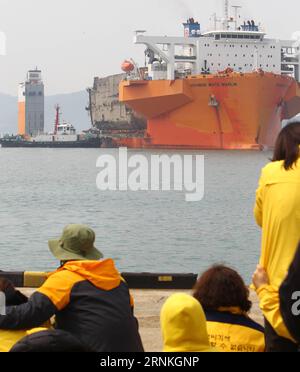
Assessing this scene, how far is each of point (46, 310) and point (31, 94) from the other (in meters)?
105

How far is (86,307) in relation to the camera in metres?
3.33

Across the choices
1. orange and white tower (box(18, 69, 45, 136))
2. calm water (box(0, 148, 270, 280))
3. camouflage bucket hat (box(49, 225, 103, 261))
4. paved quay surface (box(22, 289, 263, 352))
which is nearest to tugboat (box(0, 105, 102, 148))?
orange and white tower (box(18, 69, 45, 136))

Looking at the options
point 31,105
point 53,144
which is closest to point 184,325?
point 53,144

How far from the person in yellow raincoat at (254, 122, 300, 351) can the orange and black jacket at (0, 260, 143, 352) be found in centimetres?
54

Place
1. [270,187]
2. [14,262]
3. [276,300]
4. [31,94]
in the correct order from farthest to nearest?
[31,94], [14,262], [270,187], [276,300]

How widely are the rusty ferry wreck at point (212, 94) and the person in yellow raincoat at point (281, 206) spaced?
1818 inches

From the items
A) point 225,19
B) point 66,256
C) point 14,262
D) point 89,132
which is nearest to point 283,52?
point 225,19

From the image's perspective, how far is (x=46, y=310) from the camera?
3273mm

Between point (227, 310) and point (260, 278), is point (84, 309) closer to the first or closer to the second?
point (227, 310)

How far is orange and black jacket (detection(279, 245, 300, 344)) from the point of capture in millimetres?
2396

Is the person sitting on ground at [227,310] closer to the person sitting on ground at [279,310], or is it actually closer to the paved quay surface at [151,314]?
the person sitting on ground at [279,310]

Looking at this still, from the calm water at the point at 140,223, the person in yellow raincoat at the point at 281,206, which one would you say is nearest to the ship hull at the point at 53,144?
the calm water at the point at 140,223

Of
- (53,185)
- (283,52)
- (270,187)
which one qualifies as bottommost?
(53,185)
